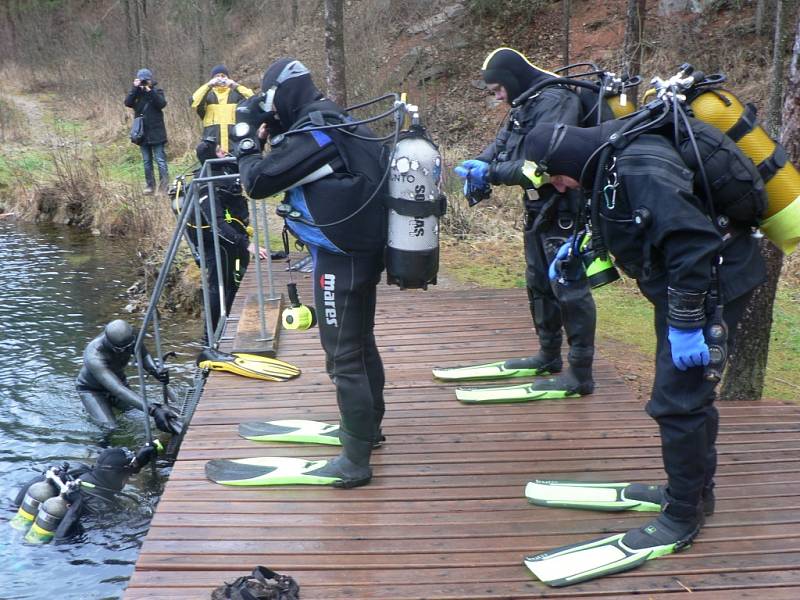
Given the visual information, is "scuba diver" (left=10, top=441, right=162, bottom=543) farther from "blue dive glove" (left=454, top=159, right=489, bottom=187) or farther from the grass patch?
the grass patch

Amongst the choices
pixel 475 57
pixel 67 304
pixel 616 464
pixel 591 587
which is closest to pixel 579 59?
pixel 475 57

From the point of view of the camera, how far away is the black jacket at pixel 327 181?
318 centimetres

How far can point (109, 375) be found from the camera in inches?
246

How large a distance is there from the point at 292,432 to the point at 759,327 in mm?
2845

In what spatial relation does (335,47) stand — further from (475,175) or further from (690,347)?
(690,347)

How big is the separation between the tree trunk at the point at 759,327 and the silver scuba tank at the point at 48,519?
13.5 ft

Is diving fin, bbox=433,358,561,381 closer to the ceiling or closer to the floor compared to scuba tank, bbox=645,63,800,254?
closer to the floor

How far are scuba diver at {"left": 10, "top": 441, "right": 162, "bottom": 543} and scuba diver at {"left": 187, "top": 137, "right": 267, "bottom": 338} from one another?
218cm

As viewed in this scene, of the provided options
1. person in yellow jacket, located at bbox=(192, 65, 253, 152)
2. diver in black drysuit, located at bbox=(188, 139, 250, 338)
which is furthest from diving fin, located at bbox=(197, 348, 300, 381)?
person in yellow jacket, located at bbox=(192, 65, 253, 152)

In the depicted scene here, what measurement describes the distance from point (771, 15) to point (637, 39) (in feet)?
10.7

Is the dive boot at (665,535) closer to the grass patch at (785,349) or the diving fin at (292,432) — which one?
the diving fin at (292,432)

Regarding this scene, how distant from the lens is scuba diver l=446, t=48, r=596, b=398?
396cm

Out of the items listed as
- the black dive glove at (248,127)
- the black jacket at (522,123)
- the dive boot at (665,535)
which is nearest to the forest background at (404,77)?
the black jacket at (522,123)

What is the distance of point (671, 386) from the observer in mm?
2840
